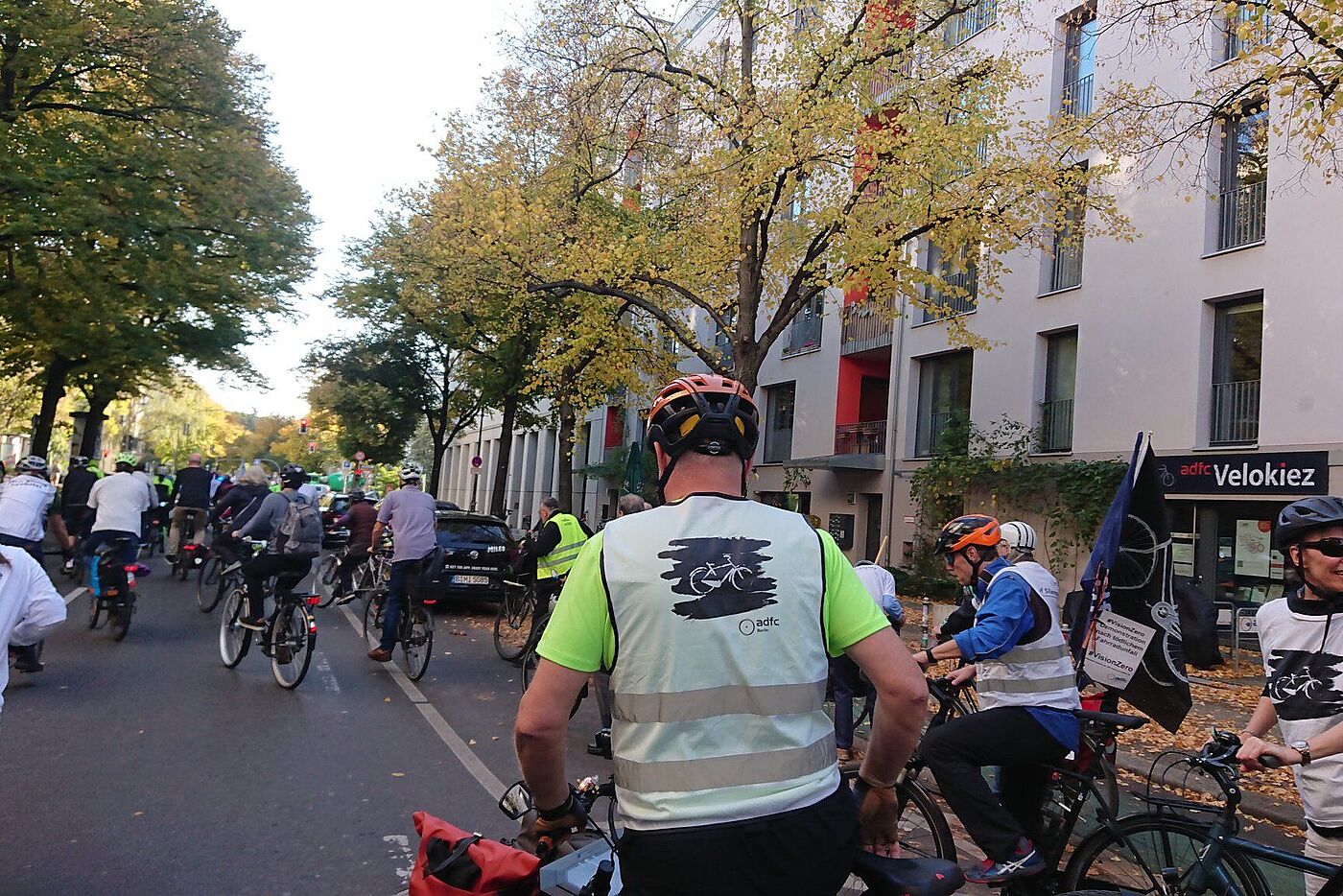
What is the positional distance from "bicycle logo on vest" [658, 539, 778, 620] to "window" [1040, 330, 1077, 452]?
1855cm

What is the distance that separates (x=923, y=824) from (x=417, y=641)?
6386 millimetres

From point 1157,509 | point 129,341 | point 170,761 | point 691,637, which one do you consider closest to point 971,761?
point 1157,509

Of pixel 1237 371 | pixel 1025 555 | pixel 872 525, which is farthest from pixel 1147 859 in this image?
pixel 872 525

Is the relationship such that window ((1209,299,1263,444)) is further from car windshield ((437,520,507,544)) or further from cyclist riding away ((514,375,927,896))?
cyclist riding away ((514,375,927,896))

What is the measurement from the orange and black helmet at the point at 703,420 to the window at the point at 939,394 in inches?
788

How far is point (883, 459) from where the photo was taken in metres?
23.8

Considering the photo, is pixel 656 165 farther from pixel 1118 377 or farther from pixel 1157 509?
pixel 1157 509

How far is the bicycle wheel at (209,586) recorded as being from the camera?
1370 cm

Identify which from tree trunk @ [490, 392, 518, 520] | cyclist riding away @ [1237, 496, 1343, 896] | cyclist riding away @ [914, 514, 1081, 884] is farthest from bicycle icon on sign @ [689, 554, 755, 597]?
tree trunk @ [490, 392, 518, 520]

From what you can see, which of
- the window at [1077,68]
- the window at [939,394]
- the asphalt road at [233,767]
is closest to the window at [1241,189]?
the window at [1077,68]

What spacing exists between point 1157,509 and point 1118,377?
45.3ft

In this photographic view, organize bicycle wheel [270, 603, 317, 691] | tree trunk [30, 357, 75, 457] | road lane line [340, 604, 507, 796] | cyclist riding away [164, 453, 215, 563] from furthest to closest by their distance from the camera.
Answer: tree trunk [30, 357, 75, 457], cyclist riding away [164, 453, 215, 563], bicycle wheel [270, 603, 317, 691], road lane line [340, 604, 507, 796]

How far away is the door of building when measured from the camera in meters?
24.4

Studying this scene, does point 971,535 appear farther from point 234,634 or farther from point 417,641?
point 234,634
